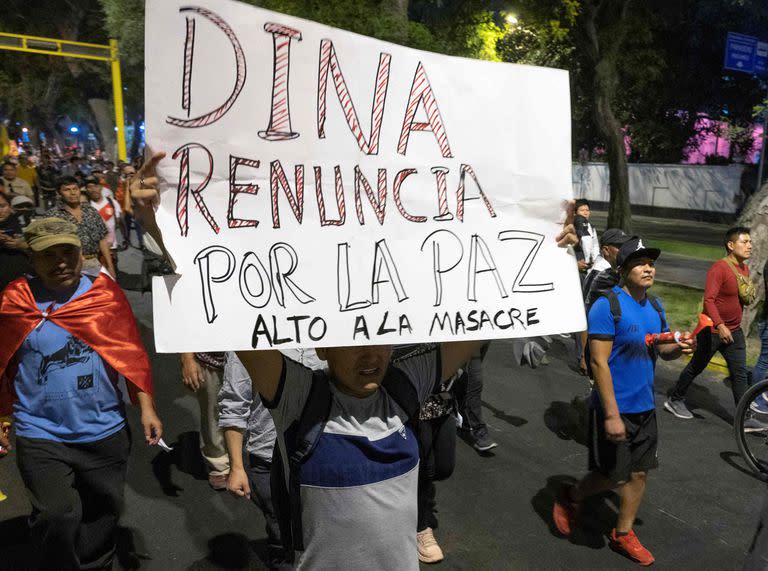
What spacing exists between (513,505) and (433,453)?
1.03m

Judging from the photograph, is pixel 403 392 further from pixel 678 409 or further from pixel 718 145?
pixel 718 145

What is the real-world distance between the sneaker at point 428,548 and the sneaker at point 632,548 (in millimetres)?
989

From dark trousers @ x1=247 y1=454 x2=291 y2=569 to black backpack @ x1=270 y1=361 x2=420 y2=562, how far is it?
29.9 inches

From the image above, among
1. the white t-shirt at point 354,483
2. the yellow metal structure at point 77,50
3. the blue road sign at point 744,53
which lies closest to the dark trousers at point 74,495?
the white t-shirt at point 354,483

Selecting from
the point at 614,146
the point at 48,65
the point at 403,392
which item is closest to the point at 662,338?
the point at 403,392

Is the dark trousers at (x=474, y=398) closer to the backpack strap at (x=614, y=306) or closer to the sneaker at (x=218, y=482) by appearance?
the backpack strap at (x=614, y=306)

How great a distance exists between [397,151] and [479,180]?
10.8 inches

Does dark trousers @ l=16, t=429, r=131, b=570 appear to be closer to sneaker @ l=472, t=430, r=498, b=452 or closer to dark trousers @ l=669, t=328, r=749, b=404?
sneaker @ l=472, t=430, r=498, b=452

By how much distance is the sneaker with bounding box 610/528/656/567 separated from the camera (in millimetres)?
3727

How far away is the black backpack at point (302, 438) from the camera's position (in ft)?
6.84

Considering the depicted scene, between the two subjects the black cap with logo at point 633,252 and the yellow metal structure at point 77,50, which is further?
the yellow metal structure at point 77,50

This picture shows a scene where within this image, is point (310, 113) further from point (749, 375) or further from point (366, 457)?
point (749, 375)

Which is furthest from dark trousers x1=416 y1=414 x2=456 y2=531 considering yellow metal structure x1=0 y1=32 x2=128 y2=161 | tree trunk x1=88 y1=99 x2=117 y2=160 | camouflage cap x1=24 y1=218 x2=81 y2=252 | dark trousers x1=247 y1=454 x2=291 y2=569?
tree trunk x1=88 y1=99 x2=117 y2=160

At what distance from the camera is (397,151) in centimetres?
208
